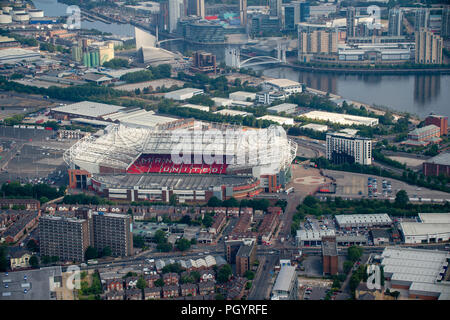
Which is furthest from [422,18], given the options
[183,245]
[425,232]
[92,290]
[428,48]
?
[92,290]

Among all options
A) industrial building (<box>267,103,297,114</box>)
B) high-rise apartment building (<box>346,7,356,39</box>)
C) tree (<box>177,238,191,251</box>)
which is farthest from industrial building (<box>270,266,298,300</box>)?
high-rise apartment building (<box>346,7,356,39</box>)

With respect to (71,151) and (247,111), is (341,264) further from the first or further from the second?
(247,111)

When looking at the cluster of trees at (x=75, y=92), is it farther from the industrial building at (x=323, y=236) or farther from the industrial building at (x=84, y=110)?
the industrial building at (x=323, y=236)

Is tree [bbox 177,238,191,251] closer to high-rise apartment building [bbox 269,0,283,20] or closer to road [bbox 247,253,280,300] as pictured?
road [bbox 247,253,280,300]

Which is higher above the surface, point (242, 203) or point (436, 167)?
point (436, 167)

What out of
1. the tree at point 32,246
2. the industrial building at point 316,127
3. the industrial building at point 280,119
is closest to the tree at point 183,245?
the tree at point 32,246

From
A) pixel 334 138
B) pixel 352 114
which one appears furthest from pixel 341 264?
pixel 352 114

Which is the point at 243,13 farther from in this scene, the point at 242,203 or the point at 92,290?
the point at 92,290
